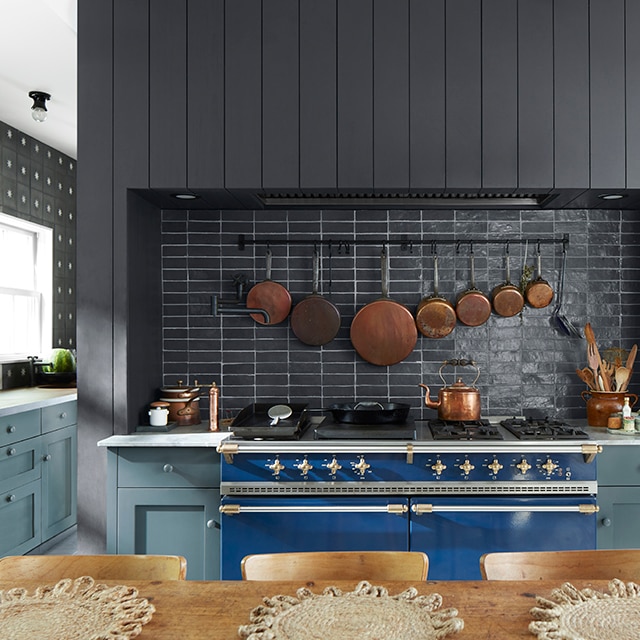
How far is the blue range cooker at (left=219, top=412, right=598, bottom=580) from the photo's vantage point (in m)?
2.54

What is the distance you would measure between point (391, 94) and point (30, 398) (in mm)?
2703

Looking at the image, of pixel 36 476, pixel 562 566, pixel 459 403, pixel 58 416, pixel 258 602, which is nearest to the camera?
pixel 258 602

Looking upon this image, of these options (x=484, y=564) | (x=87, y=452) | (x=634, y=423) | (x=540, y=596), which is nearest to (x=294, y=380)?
(x=87, y=452)

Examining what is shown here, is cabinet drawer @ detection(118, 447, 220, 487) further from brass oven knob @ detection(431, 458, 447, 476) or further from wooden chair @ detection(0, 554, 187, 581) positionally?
wooden chair @ detection(0, 554, 187, 581)

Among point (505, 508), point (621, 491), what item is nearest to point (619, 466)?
point (621, 491)

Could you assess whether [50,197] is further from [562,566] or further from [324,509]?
[562,566]

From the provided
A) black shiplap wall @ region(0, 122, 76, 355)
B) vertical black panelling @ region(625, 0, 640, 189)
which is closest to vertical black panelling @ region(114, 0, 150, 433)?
black shiplap wall @ region(0, 122, 76, 355)

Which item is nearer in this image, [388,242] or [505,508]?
[505,508]

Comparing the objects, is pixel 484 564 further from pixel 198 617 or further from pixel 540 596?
pixel 198 617

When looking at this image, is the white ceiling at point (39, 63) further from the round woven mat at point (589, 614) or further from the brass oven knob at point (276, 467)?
the round woven mat at point (589, 614)

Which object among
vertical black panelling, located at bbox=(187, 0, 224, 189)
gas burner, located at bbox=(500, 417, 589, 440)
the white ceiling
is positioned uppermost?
the white ceiling

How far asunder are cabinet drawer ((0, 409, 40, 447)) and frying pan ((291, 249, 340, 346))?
1.64 meters

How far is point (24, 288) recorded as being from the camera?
15.1 ft

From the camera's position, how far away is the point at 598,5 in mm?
2762
